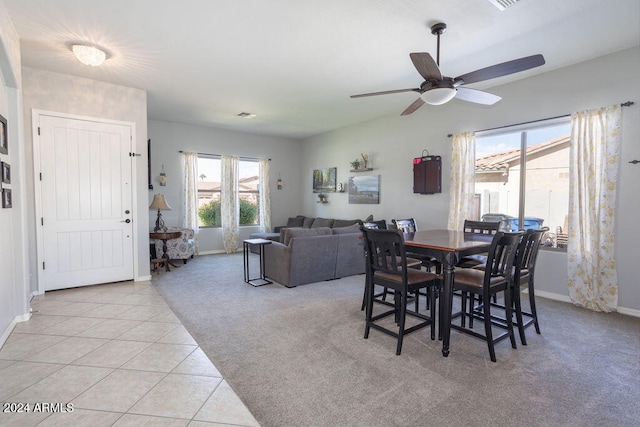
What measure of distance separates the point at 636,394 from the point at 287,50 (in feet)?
13.2

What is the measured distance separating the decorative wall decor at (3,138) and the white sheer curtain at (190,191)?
3.95 m

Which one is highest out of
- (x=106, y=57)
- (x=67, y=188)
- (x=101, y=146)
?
(x=106, y=57)

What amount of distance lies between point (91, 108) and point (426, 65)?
13.9 ft

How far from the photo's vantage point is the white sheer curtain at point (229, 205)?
23.9 ft

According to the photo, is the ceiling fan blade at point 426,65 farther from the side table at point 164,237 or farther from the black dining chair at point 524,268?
the side table at point 164,237

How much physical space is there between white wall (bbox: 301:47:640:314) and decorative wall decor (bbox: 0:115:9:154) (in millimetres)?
4783

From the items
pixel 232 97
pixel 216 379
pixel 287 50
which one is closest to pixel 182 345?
pixel 216 379

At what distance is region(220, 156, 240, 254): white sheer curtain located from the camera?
7.27 m

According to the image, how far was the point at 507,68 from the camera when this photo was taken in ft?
8.38

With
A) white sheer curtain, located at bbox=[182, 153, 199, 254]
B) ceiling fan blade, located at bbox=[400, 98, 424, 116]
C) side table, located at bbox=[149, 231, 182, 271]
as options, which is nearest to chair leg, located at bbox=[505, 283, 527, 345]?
ceiling fan blade, located at bbox=[400, 98, 424, 116]

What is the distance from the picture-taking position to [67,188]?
161 inches

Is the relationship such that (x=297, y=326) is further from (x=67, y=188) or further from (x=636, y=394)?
(x=67, y=188)

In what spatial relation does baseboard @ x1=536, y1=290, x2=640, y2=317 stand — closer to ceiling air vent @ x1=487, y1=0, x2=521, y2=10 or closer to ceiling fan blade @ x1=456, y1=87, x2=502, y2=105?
ceiling fan blade @ x1=456, y1=87, x2=502, y2=105

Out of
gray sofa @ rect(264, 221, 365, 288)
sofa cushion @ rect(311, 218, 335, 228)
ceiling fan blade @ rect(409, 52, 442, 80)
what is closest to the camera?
ceiling fan blade @ rect(409, 52, 442, 80)
